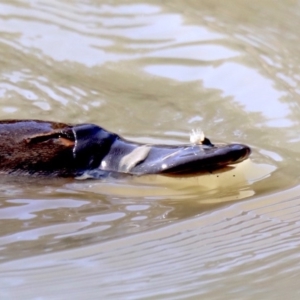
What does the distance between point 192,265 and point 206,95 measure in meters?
1.69

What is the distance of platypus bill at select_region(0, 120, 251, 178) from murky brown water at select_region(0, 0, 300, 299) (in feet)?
0.15

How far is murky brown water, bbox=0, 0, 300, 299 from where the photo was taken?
5.55 feet

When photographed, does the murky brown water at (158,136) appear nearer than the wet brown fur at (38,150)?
Yes

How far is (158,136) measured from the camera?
9.61 feet

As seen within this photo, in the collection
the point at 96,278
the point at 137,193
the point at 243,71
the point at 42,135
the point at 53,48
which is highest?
the point at 53,48

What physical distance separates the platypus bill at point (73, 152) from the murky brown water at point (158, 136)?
1.8 inches

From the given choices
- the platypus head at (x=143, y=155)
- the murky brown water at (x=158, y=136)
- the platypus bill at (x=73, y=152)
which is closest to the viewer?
the murky brown water at (x=158, y=136)

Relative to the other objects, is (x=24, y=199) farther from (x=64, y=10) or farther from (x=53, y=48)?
(x=64, y=10)

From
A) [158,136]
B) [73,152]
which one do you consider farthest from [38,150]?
[158,136]

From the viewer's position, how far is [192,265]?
1724mm

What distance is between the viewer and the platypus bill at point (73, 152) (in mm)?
2369

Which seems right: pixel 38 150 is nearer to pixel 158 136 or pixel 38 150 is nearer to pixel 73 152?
pixel 73 152

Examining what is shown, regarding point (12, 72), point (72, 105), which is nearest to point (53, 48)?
point (12, 72)

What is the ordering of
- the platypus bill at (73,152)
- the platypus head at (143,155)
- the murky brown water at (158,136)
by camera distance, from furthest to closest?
the platypus bill at (73,152) < the platypus head at (143,155) < the murky brown water at (158,136)
